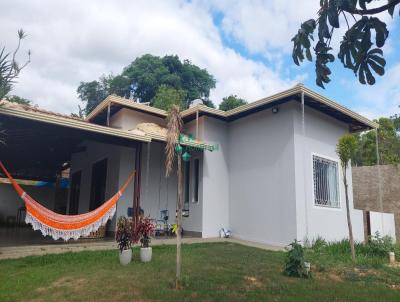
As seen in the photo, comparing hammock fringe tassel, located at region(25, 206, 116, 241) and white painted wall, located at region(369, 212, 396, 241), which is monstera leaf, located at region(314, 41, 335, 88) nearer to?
hammock fringe tassel, located at region(25, 206, 116, 241)

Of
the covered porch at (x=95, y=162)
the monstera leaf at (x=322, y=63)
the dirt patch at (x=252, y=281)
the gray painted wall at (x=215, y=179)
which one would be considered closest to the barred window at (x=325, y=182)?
the gray painted wall at (x=215, y=179)

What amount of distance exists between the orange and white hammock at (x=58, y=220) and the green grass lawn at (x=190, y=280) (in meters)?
0.67

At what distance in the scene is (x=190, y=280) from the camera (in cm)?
468

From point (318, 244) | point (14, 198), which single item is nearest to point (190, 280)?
point (318, 244)

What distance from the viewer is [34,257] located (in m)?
6.13

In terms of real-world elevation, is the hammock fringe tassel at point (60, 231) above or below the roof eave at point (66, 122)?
below

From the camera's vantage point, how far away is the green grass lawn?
4.16 meters

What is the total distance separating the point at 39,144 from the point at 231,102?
445 inches

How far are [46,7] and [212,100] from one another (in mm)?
18933

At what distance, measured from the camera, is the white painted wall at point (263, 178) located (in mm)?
8703

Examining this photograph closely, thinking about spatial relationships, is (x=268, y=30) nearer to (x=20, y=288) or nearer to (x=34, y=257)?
(x=20, y=288)

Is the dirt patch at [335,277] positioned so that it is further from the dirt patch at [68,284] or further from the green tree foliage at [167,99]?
the green tree foliage at [167,99]

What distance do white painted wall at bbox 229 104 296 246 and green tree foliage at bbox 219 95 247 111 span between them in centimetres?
902

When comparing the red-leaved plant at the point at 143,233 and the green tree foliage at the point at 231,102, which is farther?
the green tree foliage at the point at 231,102
